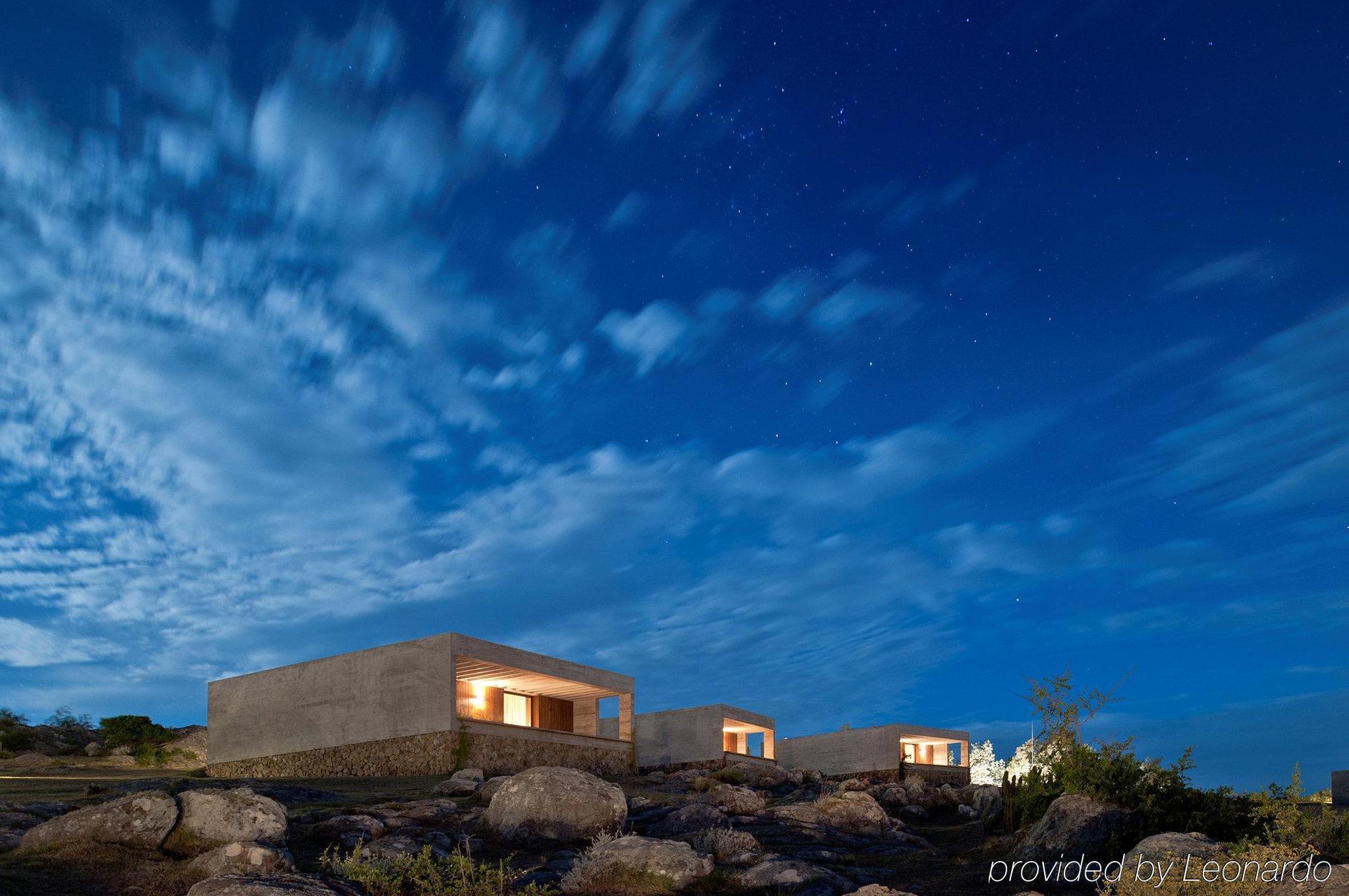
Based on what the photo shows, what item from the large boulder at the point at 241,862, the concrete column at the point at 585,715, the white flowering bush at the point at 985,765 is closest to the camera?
the large boulder at the point at 241,862

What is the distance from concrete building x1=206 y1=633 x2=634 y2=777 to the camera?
3080cm

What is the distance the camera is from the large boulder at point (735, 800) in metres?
20.8

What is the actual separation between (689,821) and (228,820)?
8.12 m

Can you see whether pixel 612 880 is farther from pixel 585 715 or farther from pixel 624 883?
pixel 585 715

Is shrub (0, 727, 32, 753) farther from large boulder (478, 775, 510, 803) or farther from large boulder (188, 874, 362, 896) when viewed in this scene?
large boulder (188, 874, 362, 896)

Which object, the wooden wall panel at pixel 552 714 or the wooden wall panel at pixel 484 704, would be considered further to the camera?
the wooden wall panel at pixel 552 714

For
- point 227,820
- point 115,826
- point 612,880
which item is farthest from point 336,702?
point 612,880

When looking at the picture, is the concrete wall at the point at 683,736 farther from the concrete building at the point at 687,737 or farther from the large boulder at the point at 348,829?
the large boulder at the point at 348,829

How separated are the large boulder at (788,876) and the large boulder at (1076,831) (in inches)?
160

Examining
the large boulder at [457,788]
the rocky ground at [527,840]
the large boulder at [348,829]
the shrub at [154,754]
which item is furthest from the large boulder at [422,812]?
the shrub at [154,754]

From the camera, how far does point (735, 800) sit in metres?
21.5

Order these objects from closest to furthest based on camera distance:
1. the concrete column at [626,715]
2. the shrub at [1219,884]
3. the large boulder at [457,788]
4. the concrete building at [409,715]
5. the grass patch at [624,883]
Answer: the shrub at [1219,884] → the grass patch at [624,883] → the large boulder at [457,788] → the concrete building at [409,715] → the concrete column at [626,715]

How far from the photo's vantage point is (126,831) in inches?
527

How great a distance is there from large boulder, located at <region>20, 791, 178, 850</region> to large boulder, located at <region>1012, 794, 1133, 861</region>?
1331 cm
